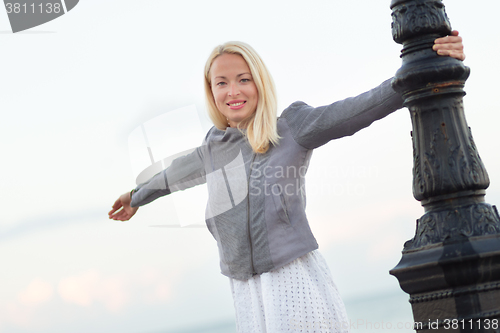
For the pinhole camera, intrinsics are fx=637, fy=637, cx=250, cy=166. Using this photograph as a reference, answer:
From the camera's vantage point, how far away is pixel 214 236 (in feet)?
10.8

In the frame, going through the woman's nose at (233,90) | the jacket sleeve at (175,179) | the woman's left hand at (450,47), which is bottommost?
the woman's left hand at (450,47)

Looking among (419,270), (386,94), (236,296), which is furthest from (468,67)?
(236,296)

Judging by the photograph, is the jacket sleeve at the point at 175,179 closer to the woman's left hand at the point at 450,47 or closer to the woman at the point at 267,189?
the woman at the point at 267,189

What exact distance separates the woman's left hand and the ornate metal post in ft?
0.08

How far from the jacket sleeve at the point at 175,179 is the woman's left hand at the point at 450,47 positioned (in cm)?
166

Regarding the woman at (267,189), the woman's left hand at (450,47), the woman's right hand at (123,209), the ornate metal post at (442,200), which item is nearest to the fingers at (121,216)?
the woman's right hand at (123,209)

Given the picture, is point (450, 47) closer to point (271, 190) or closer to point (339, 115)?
point (339, 115)

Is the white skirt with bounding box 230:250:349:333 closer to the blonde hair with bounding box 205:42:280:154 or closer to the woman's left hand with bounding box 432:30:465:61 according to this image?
the blonde hair with bounding box 205:42:280:154

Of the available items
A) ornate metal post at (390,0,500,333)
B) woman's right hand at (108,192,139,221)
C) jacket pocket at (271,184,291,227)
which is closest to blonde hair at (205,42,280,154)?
jacket pocket at (271,184,291,227)

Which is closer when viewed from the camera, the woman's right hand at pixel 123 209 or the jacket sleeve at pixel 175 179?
the jacket sleeve at pixel 175 179

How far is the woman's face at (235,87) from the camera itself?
3244 mm

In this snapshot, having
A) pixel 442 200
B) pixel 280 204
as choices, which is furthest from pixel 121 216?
pixel 442 200

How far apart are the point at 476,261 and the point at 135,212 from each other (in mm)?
2380

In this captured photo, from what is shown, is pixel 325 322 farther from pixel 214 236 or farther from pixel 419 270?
pixel 419 270
